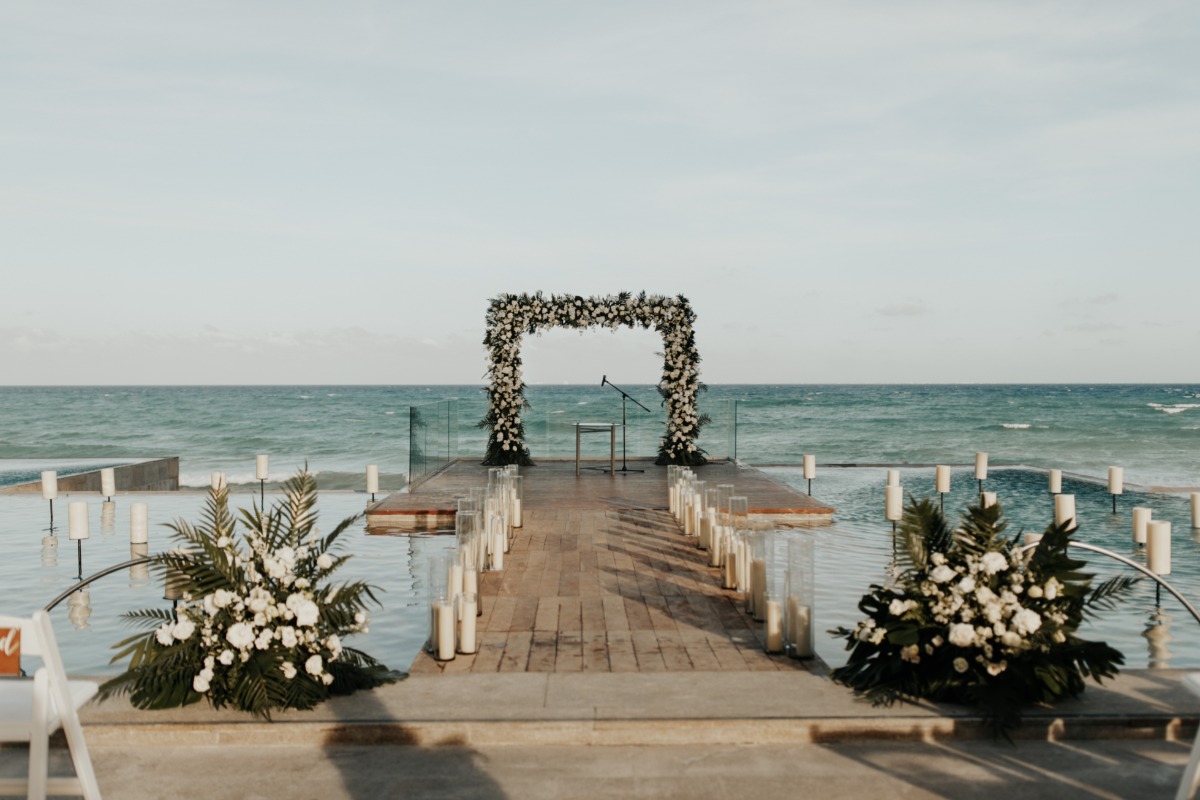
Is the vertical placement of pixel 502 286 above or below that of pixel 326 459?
above

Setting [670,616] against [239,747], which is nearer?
[239,747]

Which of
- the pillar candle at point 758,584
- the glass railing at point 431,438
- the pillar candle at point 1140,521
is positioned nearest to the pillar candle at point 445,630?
the pillar candle at point 758,584

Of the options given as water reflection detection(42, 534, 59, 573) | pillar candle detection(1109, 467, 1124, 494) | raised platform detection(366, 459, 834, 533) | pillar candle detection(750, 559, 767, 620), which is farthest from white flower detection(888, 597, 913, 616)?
pillar candle detection(1109, 467, 1124, 494)

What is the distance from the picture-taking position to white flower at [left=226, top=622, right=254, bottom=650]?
4527 mm

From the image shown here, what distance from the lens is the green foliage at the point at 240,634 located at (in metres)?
4.63

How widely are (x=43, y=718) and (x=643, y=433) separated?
52.0ft

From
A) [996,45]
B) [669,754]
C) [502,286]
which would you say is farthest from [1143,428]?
[669,754]

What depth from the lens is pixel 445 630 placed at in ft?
18.8

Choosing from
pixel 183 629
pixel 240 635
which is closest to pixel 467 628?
pixel 240 635

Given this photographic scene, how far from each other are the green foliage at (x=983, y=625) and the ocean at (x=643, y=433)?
13.7 metres

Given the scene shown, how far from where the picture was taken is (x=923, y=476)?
20281mm

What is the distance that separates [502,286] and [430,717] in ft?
120

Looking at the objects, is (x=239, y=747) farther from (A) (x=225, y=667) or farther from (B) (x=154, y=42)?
(B) (x=154, y=42)

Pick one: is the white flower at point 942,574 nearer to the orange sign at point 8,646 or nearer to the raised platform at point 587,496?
the orange sign at point 8,646
